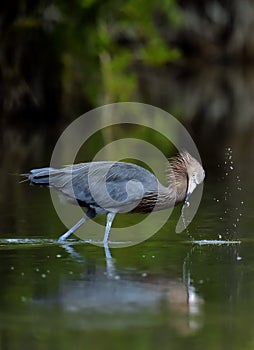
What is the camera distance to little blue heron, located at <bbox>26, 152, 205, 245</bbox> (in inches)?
436

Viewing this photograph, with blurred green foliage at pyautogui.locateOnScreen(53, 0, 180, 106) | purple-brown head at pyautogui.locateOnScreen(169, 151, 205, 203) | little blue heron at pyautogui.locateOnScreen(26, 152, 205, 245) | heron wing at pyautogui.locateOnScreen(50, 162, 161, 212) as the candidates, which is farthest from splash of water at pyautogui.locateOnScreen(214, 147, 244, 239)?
blurred green foliage at pyautogui.locateOnScreen(53, 0, 180, 106)

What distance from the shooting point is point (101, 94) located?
90.0 feet

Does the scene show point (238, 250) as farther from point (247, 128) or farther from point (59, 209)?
point (247, 128)

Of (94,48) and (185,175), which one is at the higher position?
(94,48)

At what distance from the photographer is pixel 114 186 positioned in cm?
1106

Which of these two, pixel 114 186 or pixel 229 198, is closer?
pixel 114 186

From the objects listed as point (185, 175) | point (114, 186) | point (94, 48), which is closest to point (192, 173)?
point (185, 175)

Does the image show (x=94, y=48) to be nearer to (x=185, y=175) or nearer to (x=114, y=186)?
(x=185, y=175)

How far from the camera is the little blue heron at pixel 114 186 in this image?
11.1 meters

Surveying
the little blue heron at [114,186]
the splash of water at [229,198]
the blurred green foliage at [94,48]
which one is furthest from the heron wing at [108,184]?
the blurred green foliage at [94,48]

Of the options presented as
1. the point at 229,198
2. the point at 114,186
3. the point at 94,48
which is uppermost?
the point at 94,48

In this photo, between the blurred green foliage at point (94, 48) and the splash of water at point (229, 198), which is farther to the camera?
the blurred green foliage at point (94, 48)

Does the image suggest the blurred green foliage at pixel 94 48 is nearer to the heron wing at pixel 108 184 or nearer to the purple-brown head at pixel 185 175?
the purple-brown head at pixel 185 175

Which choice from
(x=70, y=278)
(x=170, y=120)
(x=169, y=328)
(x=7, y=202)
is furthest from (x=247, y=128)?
(x=169, y=328)
